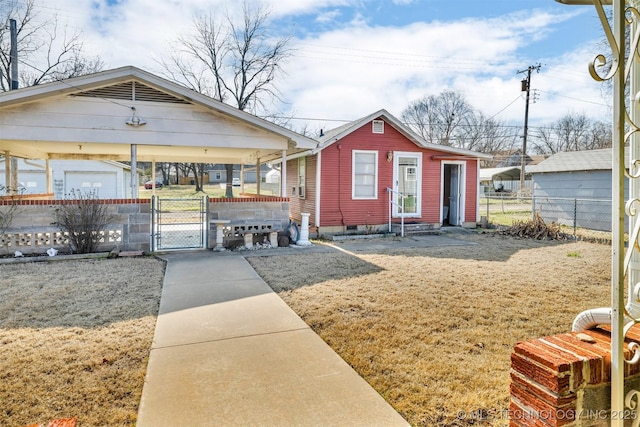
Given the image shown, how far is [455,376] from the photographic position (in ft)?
9.90

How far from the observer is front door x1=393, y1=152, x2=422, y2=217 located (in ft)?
41.4

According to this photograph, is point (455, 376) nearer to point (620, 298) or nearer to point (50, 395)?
point (620, 298)

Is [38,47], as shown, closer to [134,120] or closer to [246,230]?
→ [134,120]

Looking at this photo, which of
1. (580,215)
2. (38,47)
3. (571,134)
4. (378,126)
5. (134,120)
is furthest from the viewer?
(571,134)

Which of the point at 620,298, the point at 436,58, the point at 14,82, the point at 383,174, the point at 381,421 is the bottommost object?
the point at 381,421

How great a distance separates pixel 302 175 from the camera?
44.2 ft

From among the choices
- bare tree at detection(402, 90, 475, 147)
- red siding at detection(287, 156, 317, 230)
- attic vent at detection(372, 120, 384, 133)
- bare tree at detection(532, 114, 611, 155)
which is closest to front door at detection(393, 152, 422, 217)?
attic vent at detection(372, 120, 384, 133)

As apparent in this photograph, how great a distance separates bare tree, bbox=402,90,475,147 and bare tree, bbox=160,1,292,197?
2383 centimetres

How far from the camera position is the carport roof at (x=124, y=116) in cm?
773

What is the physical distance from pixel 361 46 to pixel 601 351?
69.8 ft

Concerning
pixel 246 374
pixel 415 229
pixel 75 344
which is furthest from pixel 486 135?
pixel 75 344

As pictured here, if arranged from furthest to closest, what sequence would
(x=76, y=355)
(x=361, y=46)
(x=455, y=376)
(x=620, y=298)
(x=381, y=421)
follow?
(x=361, y=46) → (x=76, y=355) → (x=455, y=376) → (x=381, y=421) → (x=620, y=298)

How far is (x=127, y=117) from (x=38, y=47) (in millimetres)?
15610

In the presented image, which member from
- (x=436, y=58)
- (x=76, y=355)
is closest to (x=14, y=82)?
(x=76, y=355)
